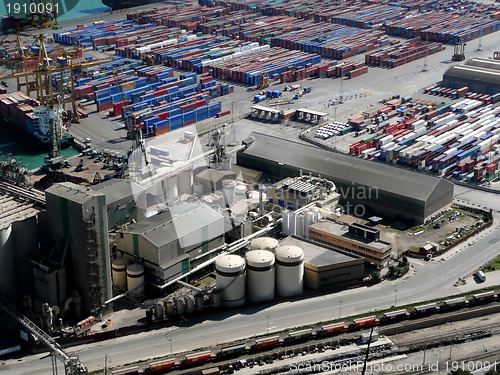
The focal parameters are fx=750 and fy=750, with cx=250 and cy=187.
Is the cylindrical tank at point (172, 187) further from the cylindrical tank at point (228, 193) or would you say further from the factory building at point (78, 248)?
the factory building at point (78, 248)

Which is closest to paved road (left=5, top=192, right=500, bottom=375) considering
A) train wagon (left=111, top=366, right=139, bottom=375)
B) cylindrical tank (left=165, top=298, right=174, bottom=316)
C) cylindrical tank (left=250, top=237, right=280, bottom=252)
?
cylindrical tank (left=165, top=298, right=174, bottom=316)

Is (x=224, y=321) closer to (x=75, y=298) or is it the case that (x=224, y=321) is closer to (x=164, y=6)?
(x=75, y=298)

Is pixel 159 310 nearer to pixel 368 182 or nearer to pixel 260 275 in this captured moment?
pixel 260 275

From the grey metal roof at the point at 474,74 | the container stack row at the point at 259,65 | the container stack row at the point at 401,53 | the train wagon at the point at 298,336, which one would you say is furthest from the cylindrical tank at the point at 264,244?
the container stack row at the point at 401,53

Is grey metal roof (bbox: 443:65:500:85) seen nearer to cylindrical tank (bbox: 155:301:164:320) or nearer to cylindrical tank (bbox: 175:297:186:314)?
cylindrical tank (bbox: 175:297:186:314)

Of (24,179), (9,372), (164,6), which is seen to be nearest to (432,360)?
(9,372)

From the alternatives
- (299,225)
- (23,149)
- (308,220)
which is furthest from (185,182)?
(23,149)
